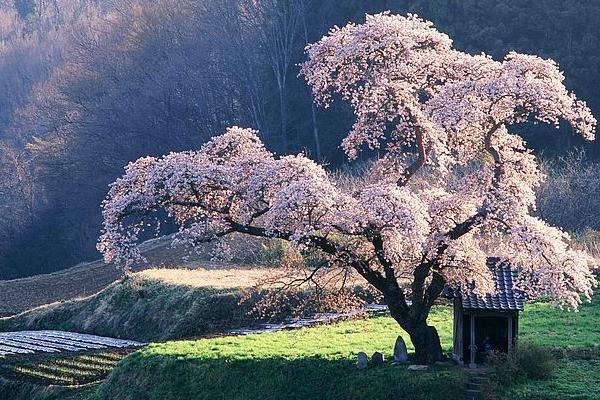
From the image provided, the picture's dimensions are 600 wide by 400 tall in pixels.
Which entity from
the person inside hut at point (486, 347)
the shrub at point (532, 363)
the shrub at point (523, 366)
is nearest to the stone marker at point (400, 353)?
the person inside hut at point (486, 347)

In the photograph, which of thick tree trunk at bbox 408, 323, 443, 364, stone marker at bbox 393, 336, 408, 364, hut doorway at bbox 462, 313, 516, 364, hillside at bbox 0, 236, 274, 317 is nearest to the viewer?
hut doorway at bbox 462, 313, 516, 364

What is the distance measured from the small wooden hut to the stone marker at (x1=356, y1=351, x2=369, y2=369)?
163 cm

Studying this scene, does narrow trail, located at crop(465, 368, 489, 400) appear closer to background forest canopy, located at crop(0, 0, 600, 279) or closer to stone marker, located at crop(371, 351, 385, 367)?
stone marker, located at crop(371, 351, 385, 367)

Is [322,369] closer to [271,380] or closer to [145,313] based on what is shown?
[271,380]

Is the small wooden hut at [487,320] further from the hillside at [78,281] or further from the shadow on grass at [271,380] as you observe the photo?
the hillside at [78,281]

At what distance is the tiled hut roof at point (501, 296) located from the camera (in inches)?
721

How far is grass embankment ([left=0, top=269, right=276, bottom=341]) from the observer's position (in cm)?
2720

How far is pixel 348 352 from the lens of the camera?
66.7ft

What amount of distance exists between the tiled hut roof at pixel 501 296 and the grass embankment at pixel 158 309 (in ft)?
30.3

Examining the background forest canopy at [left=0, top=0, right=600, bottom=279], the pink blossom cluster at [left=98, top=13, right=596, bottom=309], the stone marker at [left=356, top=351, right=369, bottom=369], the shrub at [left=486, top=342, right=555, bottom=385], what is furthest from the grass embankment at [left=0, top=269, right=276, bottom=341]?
the background forest canopy at [left=0, top=0, right=600, bottom=279]

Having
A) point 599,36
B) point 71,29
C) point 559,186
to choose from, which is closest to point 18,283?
point 559,186

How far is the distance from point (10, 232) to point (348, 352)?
42588 millimetres

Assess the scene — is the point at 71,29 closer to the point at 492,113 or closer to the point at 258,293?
the point at 258,293

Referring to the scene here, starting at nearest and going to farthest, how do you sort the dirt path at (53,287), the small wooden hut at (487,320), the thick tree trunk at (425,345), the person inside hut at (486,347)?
the small wooden hut at (487,320) → the person inside hut at (486,347) → the thick tree trunk at (425,345) → the dirt path at (53,287)
